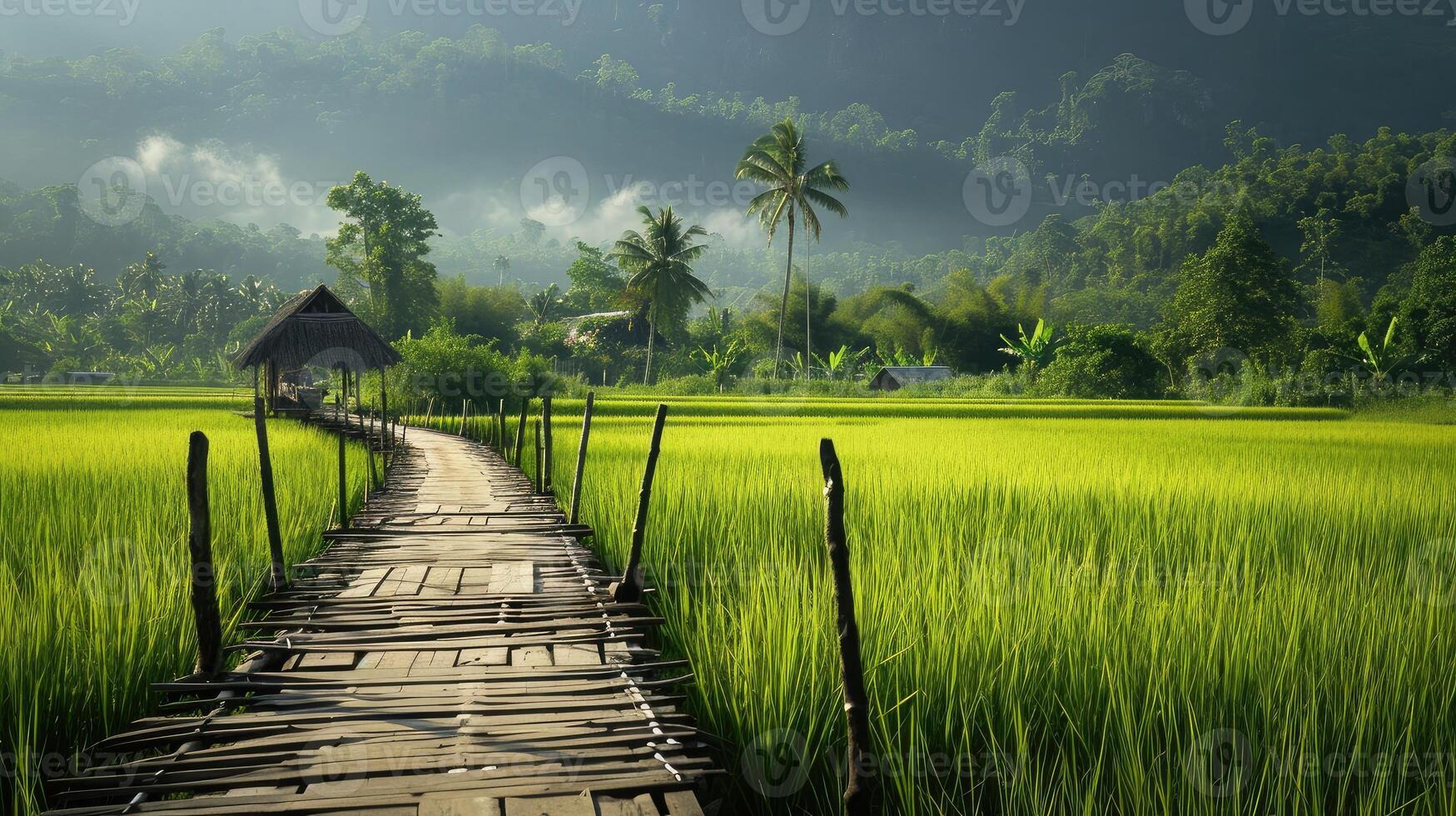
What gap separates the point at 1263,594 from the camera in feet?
10.5

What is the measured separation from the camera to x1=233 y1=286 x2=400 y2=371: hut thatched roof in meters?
16.6

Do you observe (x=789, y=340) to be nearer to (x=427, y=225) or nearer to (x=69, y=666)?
(x=427, y=225)

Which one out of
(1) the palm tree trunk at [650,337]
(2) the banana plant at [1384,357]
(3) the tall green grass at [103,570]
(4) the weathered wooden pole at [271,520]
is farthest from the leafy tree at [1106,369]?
(4) the weathered wooden pole at [271,520]

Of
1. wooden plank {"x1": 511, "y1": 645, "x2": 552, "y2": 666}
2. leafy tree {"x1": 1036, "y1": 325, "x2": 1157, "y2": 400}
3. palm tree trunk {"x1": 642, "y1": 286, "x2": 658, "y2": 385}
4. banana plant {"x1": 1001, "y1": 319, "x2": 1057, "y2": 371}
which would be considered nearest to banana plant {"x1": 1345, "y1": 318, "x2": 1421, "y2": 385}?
leafy tree {"x1": 1036, "y1": 325, "x2": 1157, "y2": 400}

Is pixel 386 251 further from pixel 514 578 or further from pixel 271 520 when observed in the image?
pixel 514 578

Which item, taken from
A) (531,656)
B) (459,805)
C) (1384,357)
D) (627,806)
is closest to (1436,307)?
(1384,357)

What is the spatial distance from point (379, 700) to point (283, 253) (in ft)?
454

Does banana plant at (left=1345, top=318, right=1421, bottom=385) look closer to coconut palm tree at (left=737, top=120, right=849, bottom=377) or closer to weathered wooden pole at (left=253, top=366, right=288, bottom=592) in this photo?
coconut palm tree at (left=737, top=120, right=849, bottom=377)

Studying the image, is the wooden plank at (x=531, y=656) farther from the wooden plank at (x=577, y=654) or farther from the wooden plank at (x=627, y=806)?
the wooden plank at (x=627, y=806)

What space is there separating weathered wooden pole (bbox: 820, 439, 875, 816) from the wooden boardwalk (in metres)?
0.39

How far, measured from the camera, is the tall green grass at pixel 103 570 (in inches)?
108

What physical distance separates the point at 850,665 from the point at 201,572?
2.33 metres

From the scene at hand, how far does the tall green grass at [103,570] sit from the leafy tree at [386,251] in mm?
36435

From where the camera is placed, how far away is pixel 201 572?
3109 millimetres
